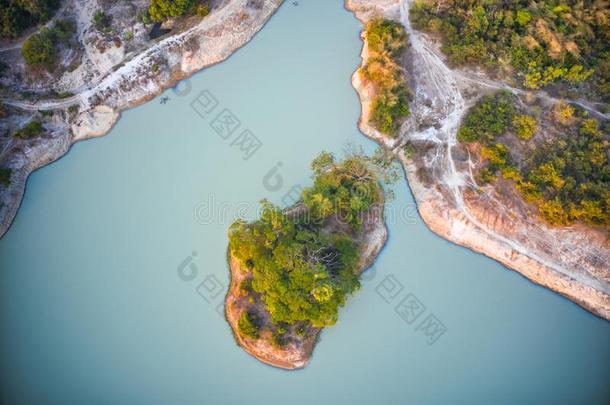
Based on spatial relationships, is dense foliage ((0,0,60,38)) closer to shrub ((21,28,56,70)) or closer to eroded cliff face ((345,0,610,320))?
shrub ((21,28,56,70))

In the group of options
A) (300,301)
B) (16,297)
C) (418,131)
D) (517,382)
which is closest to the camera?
Result: (300,301)

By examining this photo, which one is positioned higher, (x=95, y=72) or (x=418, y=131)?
(x=95, y=72)

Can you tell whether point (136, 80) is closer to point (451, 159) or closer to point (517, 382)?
point (451, 159)

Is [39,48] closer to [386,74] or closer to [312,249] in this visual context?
[312,249]

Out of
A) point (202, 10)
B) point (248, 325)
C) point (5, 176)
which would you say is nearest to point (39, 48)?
point (5, 176)

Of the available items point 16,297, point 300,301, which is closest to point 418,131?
point 300,301

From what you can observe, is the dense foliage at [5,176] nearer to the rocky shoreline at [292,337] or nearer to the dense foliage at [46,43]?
the dense foliage at [46,43]

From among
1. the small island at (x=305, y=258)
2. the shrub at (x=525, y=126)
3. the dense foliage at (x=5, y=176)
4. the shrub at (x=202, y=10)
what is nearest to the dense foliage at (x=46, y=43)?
the dense foliage at (x=5, y=176)
